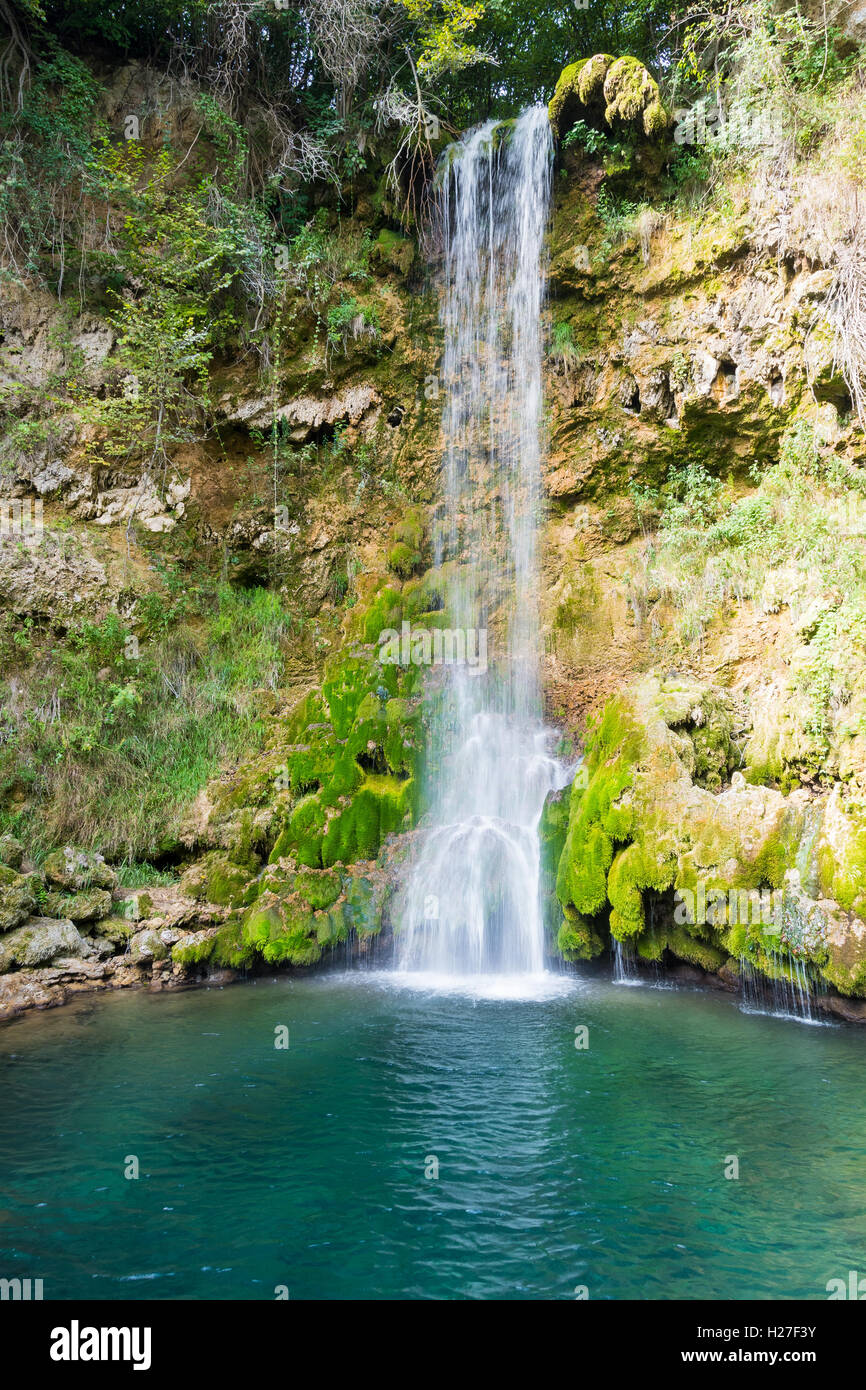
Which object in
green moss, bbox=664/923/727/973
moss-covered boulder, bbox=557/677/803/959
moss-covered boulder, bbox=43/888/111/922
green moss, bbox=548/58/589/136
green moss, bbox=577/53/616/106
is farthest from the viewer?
green moss, bbox=548/58/589/136

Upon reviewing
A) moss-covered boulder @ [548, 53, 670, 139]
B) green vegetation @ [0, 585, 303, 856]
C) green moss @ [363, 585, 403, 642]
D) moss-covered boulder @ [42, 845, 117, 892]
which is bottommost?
moss-covered boulder @ [42, 845, 117, 892]

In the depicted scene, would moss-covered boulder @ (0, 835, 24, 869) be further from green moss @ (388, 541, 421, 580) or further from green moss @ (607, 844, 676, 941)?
green moss @ (607, 844, 676, 941)

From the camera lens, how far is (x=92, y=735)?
1124 centimetres

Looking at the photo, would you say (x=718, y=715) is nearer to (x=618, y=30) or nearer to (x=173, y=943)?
(x=173, y=943)

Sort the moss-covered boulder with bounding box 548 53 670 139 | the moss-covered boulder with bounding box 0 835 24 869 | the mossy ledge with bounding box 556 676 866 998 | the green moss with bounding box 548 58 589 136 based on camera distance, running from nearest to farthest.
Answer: the mossy ledge with bounding box 556 676 866 998, the moss-covered boulder with bounding box 0 835 24 869, the moss-covered boulder with bounding box 548 53 670 139, the green moss with bounding box 548 58 589 136

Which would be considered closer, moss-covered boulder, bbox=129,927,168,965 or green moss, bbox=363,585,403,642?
moss-covered boulder, bbox=129,927,168,965

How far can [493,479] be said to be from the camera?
13.6m

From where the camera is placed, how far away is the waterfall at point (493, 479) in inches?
441

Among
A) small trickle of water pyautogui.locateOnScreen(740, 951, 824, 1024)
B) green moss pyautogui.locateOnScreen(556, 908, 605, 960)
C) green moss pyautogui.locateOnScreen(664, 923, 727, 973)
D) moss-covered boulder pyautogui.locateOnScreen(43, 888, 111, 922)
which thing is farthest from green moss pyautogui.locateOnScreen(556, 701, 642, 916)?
moss-covered boulder pyautogui.locateOnScreen(43, 888, 111, 922)

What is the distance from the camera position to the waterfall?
11.2 meters

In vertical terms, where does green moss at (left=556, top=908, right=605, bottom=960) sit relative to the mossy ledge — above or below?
below

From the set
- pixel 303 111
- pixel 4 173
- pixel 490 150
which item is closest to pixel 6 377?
pixel 4 173

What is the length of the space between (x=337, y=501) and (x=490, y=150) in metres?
6.92

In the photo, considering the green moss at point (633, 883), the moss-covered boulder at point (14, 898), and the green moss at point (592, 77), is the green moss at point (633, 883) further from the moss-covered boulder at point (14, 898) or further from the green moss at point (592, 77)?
the green moss at point (592, 77)
